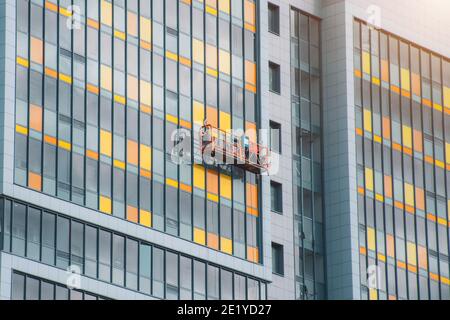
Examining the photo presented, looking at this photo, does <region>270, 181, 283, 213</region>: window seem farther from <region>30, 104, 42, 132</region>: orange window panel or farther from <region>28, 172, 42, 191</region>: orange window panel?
<region>28, 172, 42, 191</region>: orange window panel

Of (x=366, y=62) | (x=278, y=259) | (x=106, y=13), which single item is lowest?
(x=278, y=259)

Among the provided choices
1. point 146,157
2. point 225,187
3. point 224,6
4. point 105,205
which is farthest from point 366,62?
point 105,205

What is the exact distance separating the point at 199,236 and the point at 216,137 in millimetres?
5295

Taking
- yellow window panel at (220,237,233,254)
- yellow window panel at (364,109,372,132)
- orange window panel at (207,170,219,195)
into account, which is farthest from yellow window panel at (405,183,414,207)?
orange window panel at (207,170,219,195)

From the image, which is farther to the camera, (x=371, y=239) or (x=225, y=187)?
(x=371, y=239)

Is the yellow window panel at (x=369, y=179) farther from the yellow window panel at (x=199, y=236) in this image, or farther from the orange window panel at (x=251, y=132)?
the yellow window panel at (x=199, y=236)

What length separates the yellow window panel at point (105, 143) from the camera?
262ft

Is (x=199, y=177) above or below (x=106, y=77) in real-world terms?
below

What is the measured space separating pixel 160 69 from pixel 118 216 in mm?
8590

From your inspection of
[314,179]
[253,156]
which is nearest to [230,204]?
[253,156]

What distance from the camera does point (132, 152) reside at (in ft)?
266

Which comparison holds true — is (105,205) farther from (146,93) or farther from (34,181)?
(146,93)

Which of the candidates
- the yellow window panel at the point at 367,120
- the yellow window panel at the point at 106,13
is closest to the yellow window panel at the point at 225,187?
the yellow window panel at the point at 106,13
